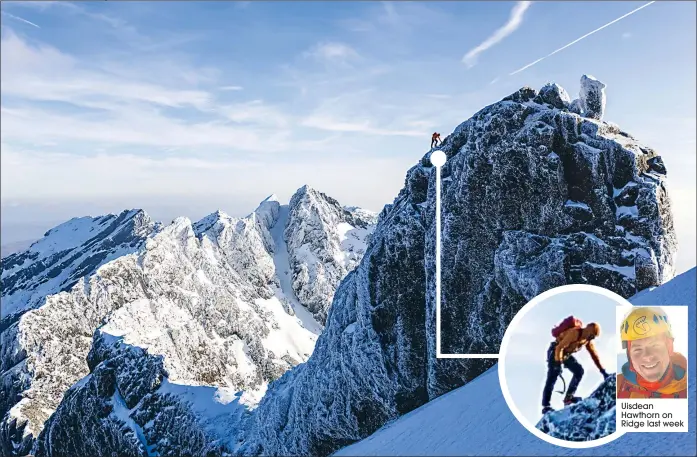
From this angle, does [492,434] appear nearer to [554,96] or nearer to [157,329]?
[554,96]

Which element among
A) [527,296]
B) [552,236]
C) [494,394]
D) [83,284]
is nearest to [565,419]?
[494,394]

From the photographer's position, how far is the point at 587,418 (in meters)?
13.6

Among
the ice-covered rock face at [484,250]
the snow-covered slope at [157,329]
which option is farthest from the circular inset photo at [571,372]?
the snow-covered slope at [157,329]

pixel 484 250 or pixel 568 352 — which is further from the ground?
pixel 484 250

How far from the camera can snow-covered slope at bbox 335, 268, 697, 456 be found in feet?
41.4

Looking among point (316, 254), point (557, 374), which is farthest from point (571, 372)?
point (316, 254)

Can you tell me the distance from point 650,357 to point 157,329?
8941 centimetres

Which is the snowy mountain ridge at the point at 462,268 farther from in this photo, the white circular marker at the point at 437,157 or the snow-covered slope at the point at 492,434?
the white circular marker at the point at 437,157

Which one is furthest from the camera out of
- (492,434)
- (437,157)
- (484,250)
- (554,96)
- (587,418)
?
(554,96)

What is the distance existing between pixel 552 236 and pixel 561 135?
337 inches

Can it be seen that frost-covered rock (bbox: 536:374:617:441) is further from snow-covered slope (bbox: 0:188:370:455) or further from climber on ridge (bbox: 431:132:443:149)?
snow-covered slope (bbox: 0:188:370:455)

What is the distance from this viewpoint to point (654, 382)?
44.2 ft

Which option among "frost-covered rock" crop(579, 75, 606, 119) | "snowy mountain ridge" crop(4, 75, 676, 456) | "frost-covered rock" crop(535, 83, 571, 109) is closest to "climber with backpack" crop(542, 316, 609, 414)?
"snowy mountain ridge" crop(4, 75, 676, 456)

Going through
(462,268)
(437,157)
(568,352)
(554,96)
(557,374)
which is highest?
(554,96)
